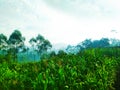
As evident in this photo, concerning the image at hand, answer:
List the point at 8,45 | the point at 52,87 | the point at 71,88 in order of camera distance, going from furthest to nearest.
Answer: the point at 8,45, the point at 71,88, the point at 52,87

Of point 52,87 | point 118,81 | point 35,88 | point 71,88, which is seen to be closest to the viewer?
point 35,88

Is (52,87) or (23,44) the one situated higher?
(23,44)

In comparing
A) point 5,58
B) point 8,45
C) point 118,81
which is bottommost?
point 118,81

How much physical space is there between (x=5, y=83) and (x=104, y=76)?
606cm

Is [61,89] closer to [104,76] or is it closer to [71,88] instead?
[71,88]

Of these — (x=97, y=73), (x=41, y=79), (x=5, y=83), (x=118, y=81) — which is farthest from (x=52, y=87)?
(x=118, y=81)

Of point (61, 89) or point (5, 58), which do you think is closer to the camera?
point (61, 89)

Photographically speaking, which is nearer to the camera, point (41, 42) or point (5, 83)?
point (5, 83)

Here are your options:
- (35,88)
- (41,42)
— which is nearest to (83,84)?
(35,88)

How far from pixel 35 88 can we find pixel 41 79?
0.50m

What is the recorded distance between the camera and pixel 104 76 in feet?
45.9

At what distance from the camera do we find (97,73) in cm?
1347

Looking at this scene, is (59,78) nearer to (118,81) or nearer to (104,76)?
(104,76)

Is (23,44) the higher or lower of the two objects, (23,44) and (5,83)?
the higher
